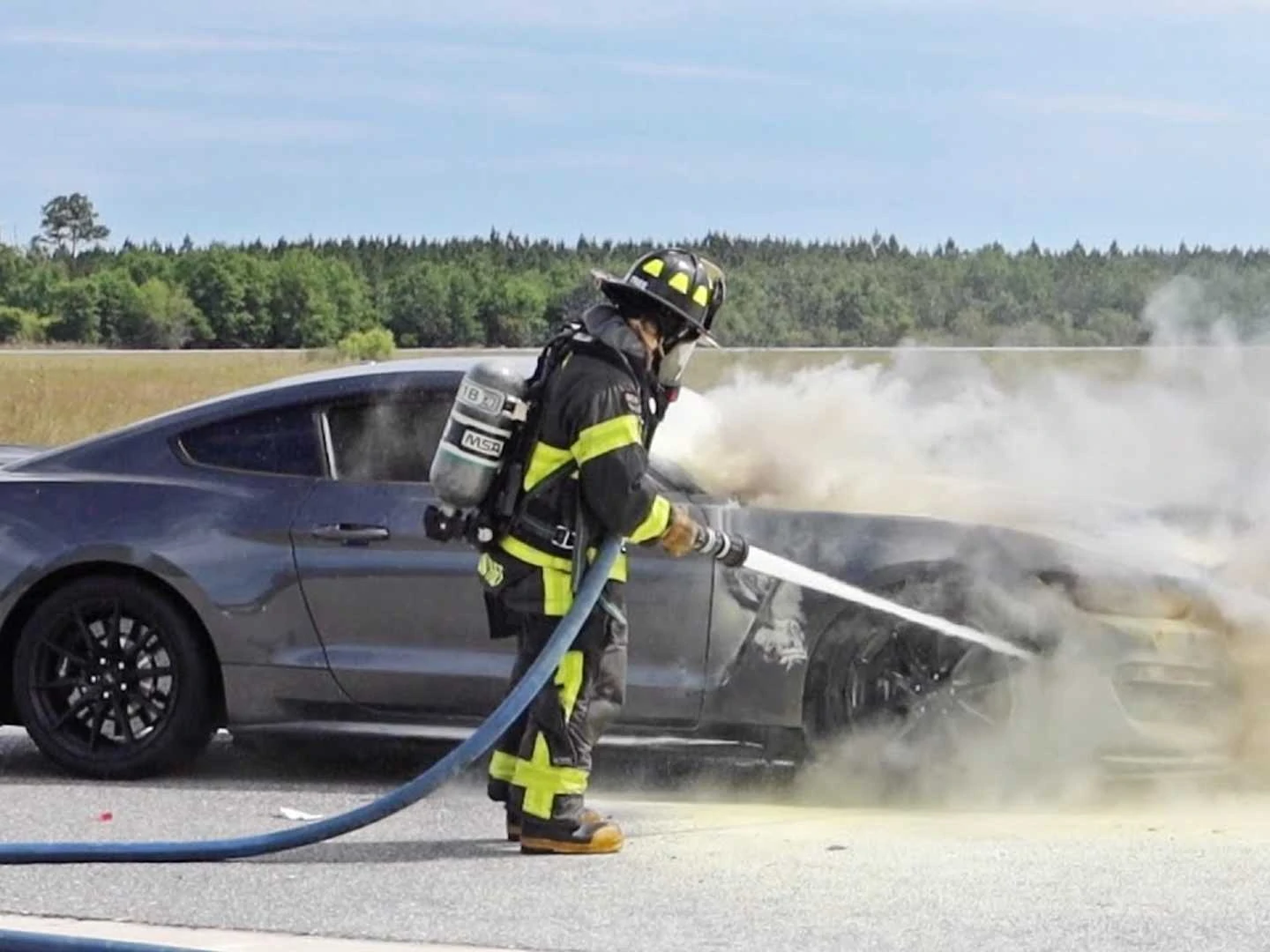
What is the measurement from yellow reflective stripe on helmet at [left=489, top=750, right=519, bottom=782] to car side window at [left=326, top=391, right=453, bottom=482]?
1.38 meters

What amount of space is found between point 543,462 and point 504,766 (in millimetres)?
1005

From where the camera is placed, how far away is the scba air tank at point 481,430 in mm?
6305

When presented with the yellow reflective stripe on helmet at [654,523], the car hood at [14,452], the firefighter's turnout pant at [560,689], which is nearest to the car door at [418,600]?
the firefighter's turnout pant at [560,689]

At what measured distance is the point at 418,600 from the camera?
7.53m

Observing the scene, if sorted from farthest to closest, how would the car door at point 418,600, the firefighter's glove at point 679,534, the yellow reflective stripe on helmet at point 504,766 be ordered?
1. the car door at point 418,600
2. the yellow reflective stripe on helmet at point 504,766
3. the firefighter's glove at point 679,534

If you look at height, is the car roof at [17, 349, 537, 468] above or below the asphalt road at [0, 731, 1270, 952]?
above

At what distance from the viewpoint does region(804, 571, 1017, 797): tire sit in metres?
7.19

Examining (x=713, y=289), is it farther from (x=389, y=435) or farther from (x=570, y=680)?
(x=389, y=435)

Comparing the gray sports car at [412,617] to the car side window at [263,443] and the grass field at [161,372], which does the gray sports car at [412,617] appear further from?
the grass field at [161,372]

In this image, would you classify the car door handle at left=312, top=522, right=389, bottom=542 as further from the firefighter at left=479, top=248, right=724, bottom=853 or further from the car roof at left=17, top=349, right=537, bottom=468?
the firefighter at left=479, top=248, right=724, bottom=853

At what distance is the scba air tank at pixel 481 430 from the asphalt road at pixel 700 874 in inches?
43.9

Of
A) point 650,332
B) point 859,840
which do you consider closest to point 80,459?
point 650,332

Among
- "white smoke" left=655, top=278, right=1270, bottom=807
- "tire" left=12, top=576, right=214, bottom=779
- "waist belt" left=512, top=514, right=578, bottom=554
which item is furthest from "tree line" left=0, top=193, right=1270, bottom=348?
"tire" left=12, top=576, right=214, bottom=779

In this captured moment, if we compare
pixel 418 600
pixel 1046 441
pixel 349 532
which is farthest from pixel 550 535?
pixel 1046 441
